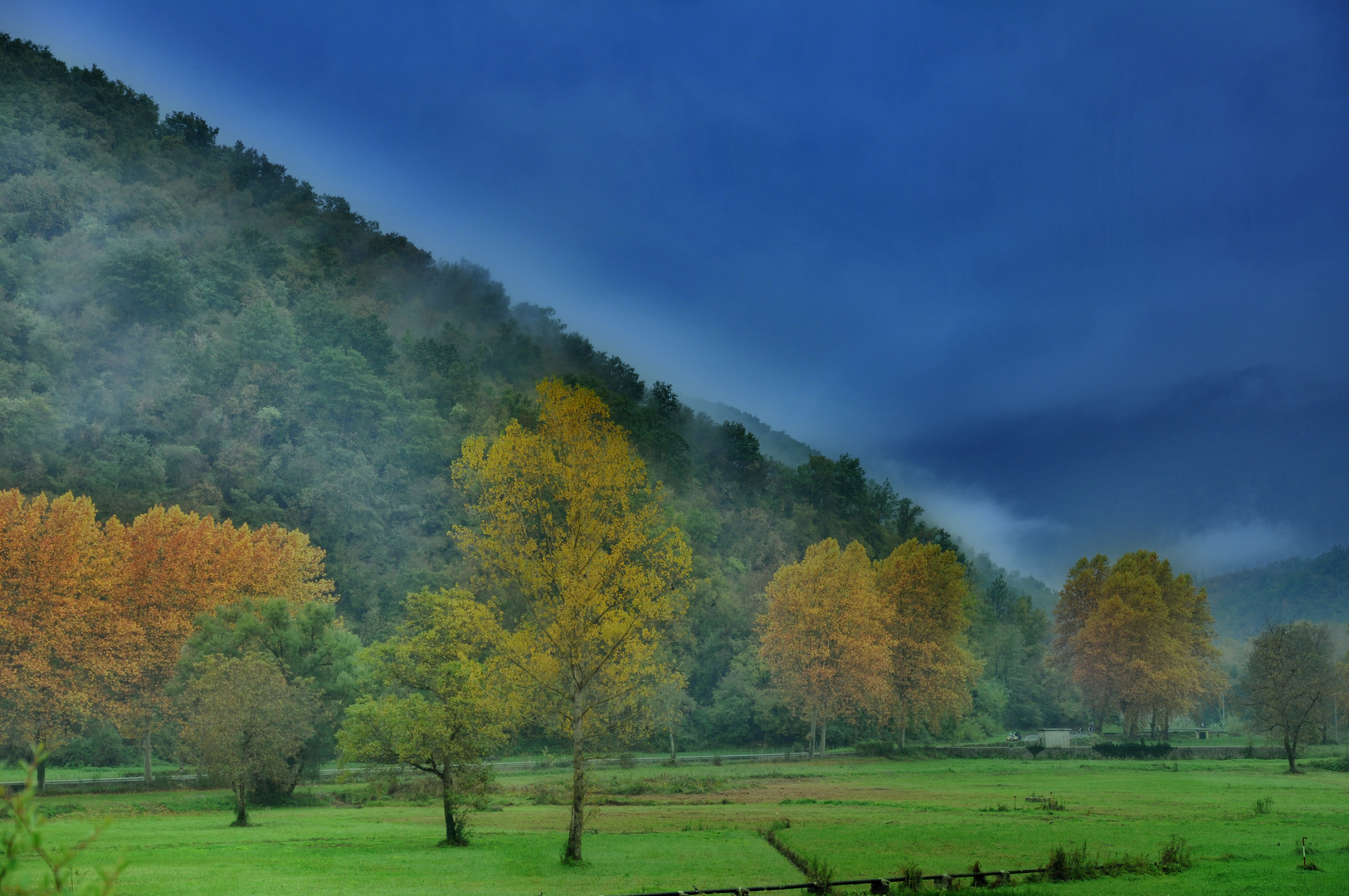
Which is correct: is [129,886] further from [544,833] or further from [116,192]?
[116,192]

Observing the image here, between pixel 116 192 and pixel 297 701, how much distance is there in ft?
380

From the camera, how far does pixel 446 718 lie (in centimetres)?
3077

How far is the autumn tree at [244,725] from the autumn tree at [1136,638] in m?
67.4

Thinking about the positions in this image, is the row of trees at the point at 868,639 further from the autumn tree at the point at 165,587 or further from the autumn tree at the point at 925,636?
the autumn tree at the point at 165,587

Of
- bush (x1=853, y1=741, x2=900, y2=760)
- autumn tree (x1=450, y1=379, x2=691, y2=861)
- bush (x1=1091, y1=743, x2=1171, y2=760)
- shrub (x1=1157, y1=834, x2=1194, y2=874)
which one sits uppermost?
autumn tree (x1=450, y1=379, x2=691, y2=861)

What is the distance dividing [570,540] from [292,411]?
80.0 metres

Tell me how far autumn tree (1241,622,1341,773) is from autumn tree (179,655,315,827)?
62.3 m

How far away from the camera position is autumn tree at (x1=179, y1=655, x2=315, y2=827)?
3784 cm

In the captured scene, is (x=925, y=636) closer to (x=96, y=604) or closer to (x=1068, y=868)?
(x=1068, y=868)

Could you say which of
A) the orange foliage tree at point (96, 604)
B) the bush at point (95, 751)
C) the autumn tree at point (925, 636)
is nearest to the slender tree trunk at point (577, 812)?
the orange foliage tree at point (96, 604)

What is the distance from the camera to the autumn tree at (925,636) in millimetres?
71812

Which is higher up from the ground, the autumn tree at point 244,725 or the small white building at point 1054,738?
the autumn tree at point 244,725

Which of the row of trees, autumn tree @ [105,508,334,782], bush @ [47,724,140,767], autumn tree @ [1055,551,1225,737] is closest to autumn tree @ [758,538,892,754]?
the row of trees

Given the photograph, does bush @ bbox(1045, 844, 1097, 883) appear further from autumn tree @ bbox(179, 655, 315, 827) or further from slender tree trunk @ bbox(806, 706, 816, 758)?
slender tree trunk @ bbox(806, 706, 816, 758)
